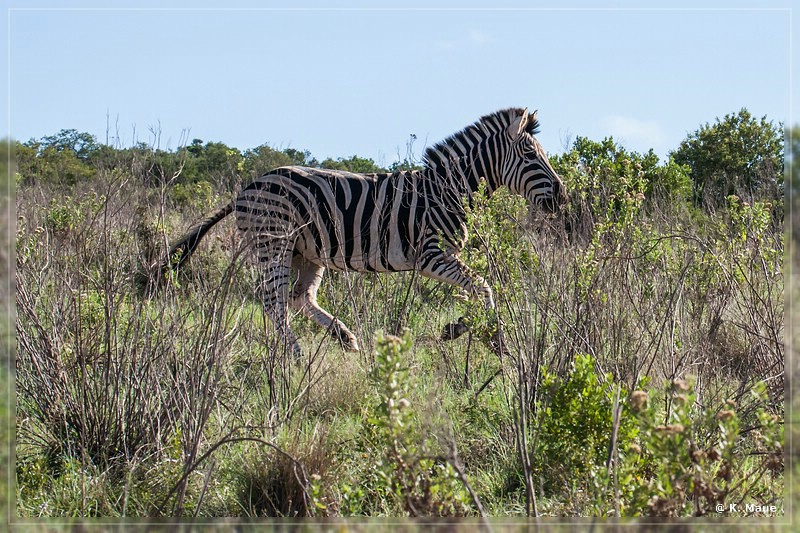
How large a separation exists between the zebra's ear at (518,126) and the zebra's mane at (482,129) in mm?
75

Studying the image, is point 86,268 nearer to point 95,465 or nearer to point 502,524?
→ point 95,465

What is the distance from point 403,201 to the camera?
6699 mm

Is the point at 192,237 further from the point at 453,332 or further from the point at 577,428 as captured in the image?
the point at 577,428

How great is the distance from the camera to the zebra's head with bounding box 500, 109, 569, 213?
259 inches

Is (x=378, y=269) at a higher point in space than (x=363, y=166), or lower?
lower

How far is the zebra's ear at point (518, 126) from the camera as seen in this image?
22.1 ft

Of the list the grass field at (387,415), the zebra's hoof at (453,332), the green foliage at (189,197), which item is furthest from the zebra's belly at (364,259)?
the green foliage at (189,197)

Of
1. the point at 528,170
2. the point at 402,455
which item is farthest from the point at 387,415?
the point at 528,170

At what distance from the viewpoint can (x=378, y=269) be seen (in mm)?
6340

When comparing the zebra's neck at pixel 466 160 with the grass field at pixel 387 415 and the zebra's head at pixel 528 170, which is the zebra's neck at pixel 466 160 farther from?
the grass field at pixel 387 415

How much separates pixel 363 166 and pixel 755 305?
12423 mm

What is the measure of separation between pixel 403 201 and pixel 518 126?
1169mm

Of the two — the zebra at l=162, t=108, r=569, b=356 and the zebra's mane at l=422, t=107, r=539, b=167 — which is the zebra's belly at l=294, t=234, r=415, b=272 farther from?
the zebra's mane at l=422, t=107, r=539, b=167

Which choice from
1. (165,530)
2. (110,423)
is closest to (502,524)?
(165,530)
